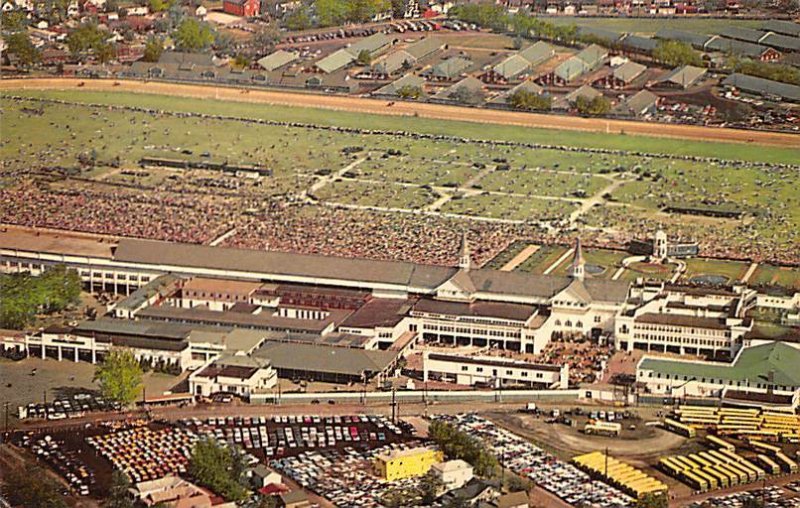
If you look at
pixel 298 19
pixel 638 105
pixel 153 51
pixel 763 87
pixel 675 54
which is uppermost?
pixel 298 19

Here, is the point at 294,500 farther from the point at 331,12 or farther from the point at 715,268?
the point at 331,12

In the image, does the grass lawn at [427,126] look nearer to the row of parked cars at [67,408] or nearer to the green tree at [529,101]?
the green tree at [529,101]

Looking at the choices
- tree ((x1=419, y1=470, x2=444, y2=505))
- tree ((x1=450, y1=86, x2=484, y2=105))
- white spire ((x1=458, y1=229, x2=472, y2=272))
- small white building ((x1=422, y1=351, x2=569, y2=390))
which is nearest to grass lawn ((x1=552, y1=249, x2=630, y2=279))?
white spire ((x1=458, y1=229, x2=472, y2=272))

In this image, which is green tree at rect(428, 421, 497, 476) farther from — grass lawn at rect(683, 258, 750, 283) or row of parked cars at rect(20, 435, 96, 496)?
grass lawn at rect(683, 258, 750, 283)

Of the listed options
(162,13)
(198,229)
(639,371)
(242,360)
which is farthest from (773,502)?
(162,13)

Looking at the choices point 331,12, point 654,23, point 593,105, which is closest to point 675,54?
point 654,23

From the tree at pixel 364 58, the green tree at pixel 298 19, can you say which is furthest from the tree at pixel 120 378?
the green tree at pixel 298 19

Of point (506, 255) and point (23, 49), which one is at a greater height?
point (23, 49)
